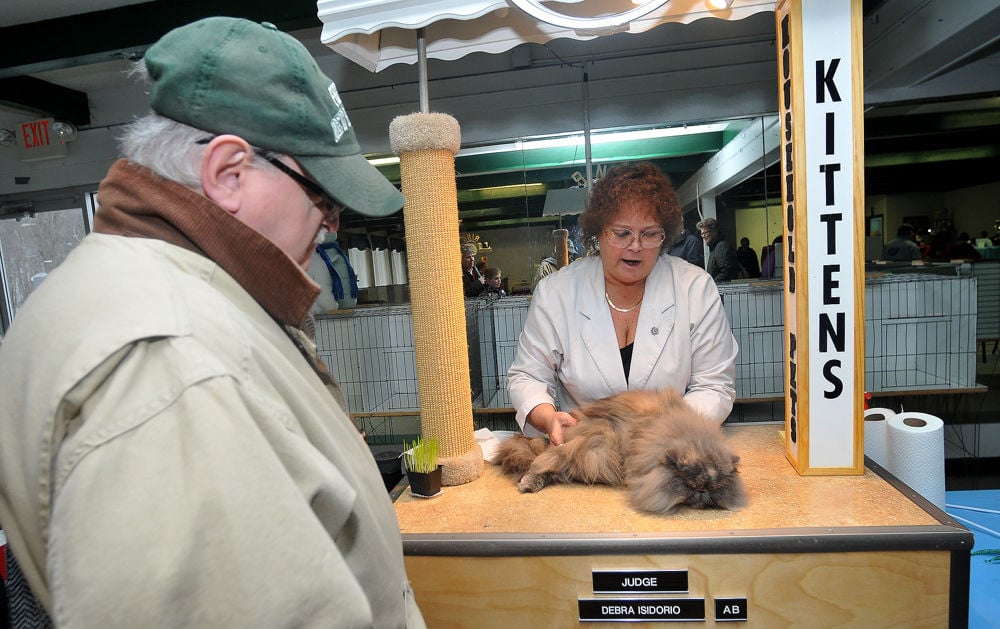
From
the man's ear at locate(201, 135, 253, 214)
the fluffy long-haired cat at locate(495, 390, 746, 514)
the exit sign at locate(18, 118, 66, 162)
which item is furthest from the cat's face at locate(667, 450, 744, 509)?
the exit sign at locate(18, 118, 66, 162)

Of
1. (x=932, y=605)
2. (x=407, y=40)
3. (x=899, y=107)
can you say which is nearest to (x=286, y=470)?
(x=932, y=605)

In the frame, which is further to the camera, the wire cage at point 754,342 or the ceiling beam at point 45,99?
the ceiling beam at point 45,99

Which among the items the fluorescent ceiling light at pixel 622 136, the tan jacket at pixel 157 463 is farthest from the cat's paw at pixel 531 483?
the fluorescent ceiling light at pixel 622 136

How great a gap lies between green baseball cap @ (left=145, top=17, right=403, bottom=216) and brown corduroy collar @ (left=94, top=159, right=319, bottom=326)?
0.11 m

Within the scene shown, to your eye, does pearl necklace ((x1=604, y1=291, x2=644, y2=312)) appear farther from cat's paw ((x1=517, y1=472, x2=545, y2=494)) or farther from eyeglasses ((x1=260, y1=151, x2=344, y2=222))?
eyeglasses ((x1=260, y1=151, x2=344, y2=222))

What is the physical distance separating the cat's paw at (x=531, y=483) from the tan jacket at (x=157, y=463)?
3.75 ft

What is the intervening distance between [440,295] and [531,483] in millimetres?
691

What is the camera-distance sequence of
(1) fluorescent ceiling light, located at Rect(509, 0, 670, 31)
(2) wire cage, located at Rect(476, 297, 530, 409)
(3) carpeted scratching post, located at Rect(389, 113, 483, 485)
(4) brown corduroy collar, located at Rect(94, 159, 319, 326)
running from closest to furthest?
1. (4) brown corduroy collar, located at Rect(94, 159, 319, 326)
2. (1) fluorescent ceiling light, located at Rect(509, 0, 670, 31)
3. (3) carpeted scratching post, located at Rect(389, 113, 483, 485)
4. (2) wire cage, located at Rect(476, 297, 530, 409)

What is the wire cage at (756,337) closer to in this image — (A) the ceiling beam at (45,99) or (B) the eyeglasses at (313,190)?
(B) the eyeglasses at (313,190)

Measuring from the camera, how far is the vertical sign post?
1.66 m

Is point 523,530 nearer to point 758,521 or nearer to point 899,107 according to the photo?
point 758,521

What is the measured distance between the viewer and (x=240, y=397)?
0.62m

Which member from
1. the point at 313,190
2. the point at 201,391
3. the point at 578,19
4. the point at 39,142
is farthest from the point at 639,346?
the point at 39,142

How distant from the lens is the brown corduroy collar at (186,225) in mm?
750
